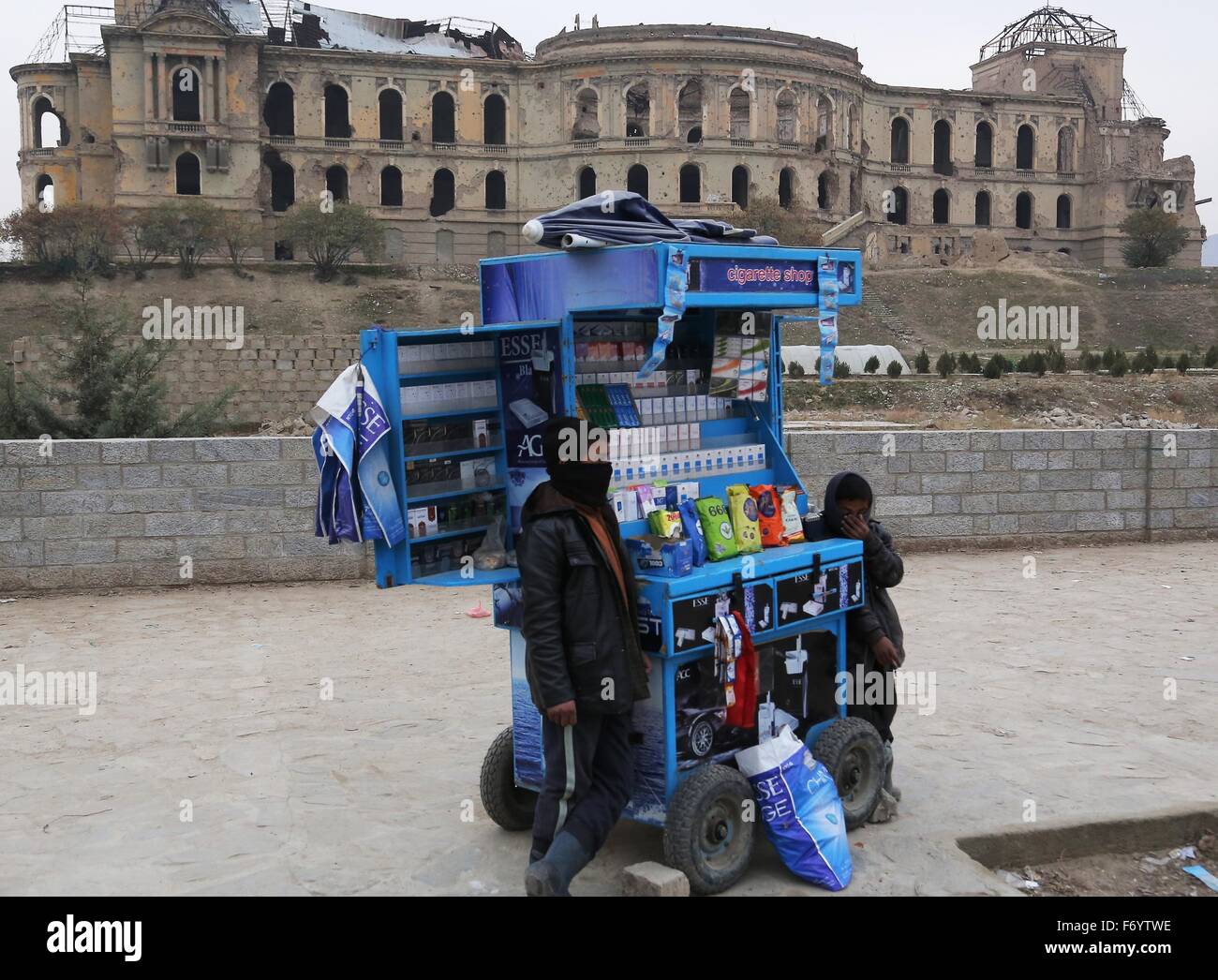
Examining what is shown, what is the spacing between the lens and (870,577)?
6.18 metres

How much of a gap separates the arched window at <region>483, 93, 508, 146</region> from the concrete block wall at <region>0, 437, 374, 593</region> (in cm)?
5698

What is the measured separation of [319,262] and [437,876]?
2059 inches

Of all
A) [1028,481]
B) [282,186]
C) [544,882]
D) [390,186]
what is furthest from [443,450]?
[390,186]

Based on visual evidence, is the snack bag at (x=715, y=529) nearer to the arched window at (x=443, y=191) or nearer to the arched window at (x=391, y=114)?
the arched window at (x=443, y=191)

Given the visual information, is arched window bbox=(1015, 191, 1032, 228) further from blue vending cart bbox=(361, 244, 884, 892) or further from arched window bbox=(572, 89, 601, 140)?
blue vending cart bbox=(361, 244, 884, 892)

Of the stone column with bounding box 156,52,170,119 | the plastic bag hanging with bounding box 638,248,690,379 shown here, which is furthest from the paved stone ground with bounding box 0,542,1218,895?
the stone column with bounding box 156,52,170,119

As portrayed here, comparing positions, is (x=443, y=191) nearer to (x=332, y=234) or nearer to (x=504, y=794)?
(x=332, y=234)

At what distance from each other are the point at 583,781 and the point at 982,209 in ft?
247

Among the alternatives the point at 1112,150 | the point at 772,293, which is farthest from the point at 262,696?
the point at 1112,150

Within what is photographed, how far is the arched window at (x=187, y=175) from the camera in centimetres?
6069

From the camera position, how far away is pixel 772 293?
5.78m

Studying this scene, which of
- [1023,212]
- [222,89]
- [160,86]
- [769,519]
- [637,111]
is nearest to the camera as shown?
[769,519]

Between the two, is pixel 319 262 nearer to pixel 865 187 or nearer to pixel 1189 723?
pixel 865 187

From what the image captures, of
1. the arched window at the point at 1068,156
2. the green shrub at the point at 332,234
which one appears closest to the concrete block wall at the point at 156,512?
the green shrub at the point at 332,234
